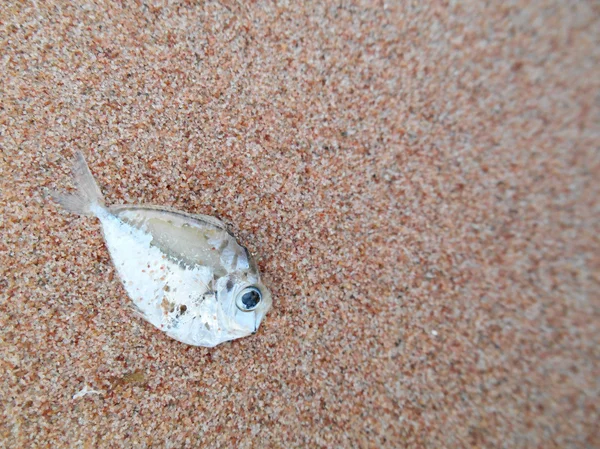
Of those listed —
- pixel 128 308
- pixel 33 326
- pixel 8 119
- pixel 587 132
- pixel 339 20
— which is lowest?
pixel 33 326

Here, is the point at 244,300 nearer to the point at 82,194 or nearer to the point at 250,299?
the point at 250,299

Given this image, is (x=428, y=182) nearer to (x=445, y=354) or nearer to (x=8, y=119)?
(x=445, y=354)

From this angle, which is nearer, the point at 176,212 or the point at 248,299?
the point at 248,299

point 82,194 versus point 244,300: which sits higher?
point 244,300

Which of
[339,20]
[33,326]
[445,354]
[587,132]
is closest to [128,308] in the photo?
Answer: [33,326]

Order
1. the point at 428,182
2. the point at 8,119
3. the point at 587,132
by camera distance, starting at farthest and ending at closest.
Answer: the point at 8,119 → the point at 428,182 → the point at 587,132

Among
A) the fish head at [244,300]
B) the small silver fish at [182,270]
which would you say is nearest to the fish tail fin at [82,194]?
the small silver fish at [182,270]

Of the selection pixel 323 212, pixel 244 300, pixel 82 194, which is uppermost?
pixel 323 212

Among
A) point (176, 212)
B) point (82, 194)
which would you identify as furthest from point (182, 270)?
point (82, 194)

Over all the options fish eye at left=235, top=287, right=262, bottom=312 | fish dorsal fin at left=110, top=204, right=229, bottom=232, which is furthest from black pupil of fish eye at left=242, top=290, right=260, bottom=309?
fish dorsal fin at left=110, top=204, right=229, bottom=232
